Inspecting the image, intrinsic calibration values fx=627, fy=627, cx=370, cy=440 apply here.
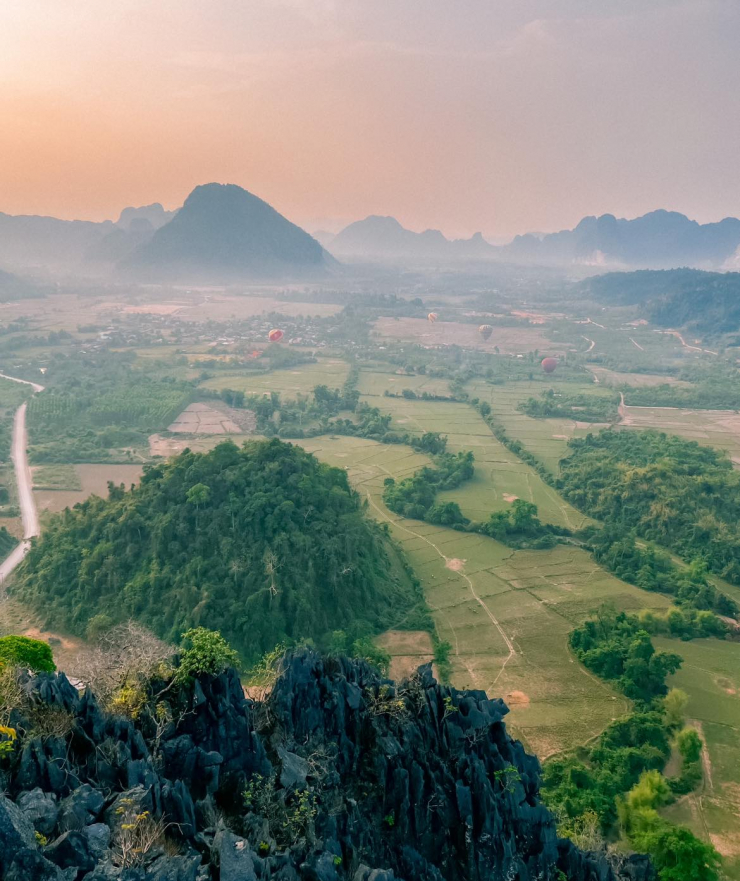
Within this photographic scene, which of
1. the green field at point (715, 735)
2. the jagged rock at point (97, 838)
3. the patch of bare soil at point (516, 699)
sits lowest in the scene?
the green field at point (715, 735)

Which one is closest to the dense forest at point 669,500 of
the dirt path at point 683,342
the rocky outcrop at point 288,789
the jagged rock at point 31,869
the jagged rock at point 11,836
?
the rocky outcrop at point 288,789

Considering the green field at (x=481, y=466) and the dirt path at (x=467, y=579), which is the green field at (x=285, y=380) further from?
the dirt path at (x=467, y=579)

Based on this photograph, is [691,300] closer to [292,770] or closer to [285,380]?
[285,380]

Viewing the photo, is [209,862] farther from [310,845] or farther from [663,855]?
[663,855]

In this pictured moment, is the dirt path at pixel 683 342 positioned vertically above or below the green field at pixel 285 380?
above

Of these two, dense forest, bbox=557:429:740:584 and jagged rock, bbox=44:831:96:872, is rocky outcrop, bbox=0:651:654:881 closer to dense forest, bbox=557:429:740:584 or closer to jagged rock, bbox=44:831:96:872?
jagged rock, bbox=44:831:96:872

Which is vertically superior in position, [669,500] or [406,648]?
[669,500]

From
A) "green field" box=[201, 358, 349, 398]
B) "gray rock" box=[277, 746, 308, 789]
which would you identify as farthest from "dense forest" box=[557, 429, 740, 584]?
"green field" box=[201, 358, 349, 398]

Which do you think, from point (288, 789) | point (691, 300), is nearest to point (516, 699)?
point (288, 789)
